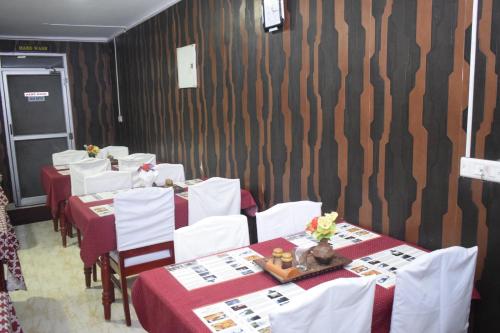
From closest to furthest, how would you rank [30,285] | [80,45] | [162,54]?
[30,285] < [162,54] < [80,45]

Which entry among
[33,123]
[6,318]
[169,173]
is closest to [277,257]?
[6,318]

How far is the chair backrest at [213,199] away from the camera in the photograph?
3051mm

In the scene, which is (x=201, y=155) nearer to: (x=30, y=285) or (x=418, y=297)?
(x=30, y=285)

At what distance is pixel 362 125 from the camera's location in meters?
2.41

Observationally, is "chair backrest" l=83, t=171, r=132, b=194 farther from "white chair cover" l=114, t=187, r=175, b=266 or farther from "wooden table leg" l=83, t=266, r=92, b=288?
"white chair cover" l=114, t=187, r=175, b=266

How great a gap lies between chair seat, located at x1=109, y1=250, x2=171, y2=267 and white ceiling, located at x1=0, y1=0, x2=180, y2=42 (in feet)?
8.70

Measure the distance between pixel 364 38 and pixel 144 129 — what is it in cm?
388

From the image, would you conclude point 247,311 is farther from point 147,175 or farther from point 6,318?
point 147,175

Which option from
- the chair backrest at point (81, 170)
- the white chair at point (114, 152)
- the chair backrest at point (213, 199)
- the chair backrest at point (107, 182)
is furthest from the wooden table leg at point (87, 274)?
the white chair at point (114, 152)

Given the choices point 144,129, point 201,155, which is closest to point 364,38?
point 201,155

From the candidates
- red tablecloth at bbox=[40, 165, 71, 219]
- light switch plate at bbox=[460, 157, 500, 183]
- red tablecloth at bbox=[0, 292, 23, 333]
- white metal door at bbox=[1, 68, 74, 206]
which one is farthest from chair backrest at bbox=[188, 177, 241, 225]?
white metal door at bbox=[1, 68, 74, 206]

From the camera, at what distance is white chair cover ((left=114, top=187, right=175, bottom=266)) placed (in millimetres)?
2754

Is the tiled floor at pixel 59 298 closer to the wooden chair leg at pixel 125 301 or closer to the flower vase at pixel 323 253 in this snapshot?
the wooden chair leg at pixel 125 301

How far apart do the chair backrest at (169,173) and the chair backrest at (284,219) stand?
1.79 metres
